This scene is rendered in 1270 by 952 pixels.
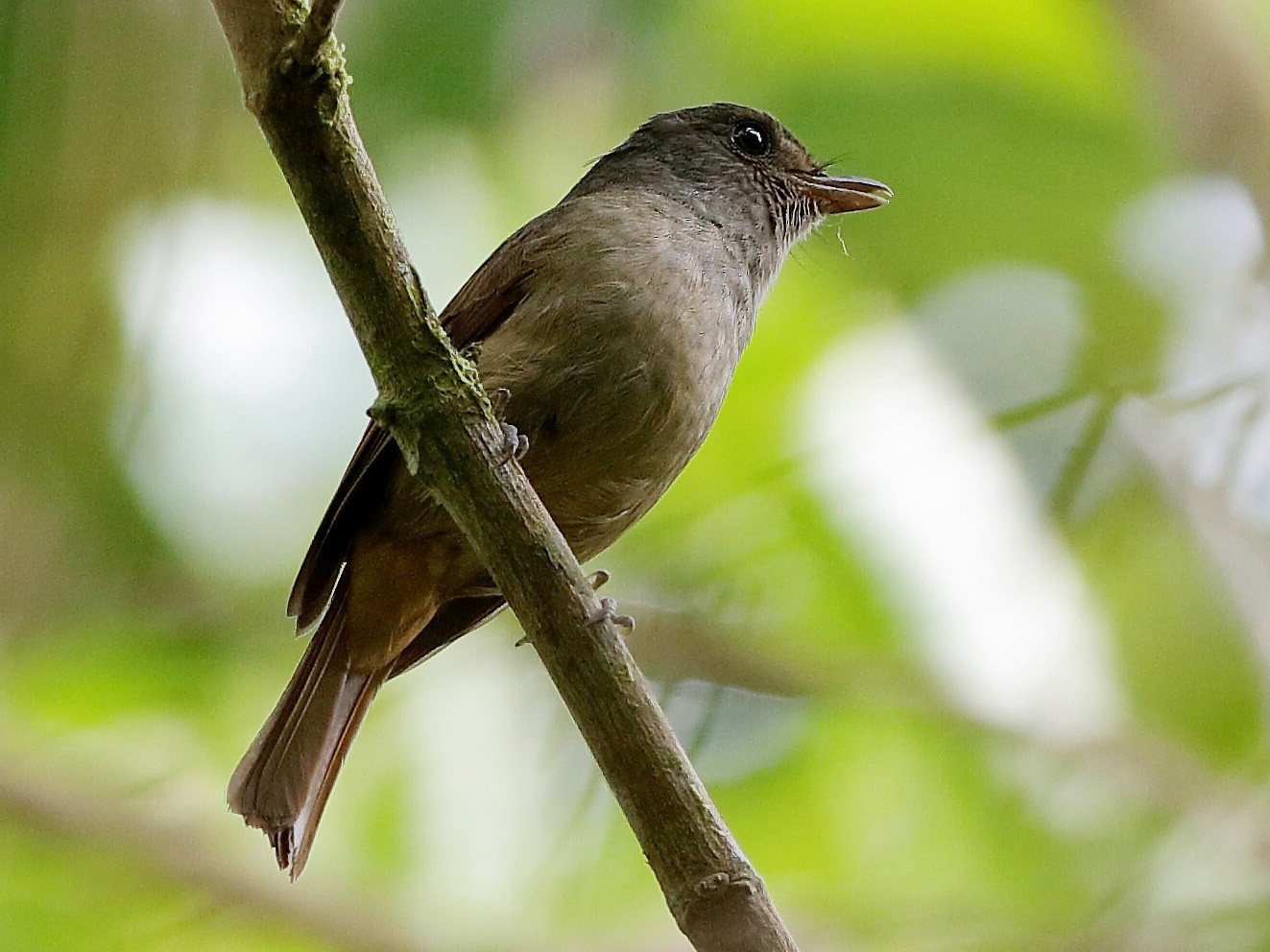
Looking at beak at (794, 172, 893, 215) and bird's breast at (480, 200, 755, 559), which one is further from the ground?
beak at (794, 172, 893, 215)

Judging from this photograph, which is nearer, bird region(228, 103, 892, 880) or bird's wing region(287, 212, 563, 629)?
bird region(228, 103, 892, 880)

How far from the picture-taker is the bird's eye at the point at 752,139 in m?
4.23

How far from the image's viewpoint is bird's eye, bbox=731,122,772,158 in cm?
423

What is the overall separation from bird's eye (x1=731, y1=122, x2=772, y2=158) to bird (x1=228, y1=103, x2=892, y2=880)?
0.52 meters

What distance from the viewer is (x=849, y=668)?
4.62 meters

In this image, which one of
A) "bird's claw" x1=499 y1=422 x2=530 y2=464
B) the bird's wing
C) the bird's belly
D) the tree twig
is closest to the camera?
the tree twig

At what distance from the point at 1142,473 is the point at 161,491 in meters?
2.75

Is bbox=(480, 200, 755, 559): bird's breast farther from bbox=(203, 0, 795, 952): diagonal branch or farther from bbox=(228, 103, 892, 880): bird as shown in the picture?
bbox=(203, 0, 795, 952): diagonal branch

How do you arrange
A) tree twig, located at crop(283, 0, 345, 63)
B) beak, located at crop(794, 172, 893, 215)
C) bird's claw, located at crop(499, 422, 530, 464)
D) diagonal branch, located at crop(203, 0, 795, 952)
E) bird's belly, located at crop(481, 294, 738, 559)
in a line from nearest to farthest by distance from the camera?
tree twig, located at crop(283, 0, 345, 63) → diagonal branch, located at crop(203, 0, 795, 952) → bird's claw, located at crop(499, 422, 530, 464) → bird's belly, located at crop(481, 294, 738, 559) → beak, located at crop(794, 172, 893, 215)

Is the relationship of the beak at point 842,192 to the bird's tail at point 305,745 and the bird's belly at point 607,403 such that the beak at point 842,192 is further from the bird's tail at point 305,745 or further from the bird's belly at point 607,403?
the bird's tail at point 305,745

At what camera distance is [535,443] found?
322 cm

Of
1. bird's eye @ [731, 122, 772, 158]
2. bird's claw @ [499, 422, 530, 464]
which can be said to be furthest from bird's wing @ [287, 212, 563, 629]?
bird's eye @ [731, 122, 772, 158]

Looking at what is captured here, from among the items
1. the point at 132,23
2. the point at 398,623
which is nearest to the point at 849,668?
the point at 398,623

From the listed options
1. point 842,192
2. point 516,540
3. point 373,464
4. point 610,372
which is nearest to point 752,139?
point 842,192
